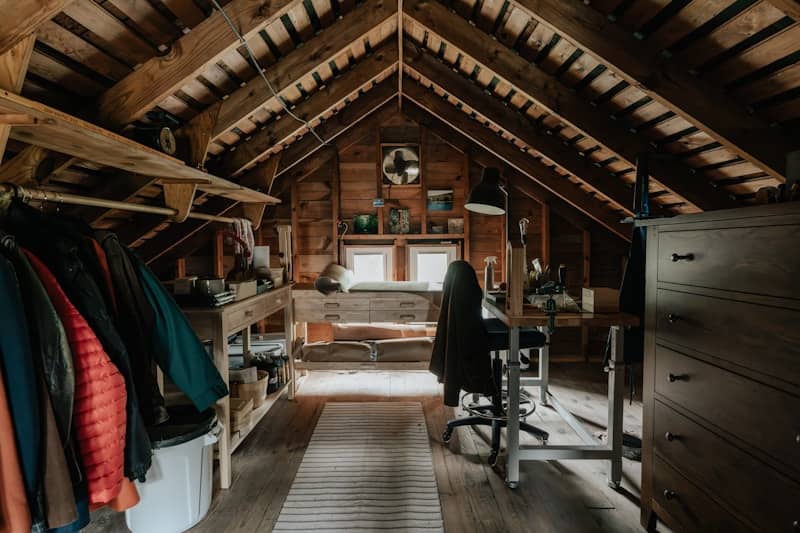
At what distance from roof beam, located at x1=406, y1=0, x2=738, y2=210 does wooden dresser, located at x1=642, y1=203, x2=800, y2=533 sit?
1.18 meters

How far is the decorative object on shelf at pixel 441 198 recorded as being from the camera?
4602mm

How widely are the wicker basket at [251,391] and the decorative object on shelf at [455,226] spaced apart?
2.66m

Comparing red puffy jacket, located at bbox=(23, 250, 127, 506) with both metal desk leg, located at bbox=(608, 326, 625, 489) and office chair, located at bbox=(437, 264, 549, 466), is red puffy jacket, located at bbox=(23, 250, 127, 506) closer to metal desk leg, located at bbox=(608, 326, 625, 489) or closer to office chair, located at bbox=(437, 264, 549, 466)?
office chair, located at bbox=(437, 264, 549, 466)

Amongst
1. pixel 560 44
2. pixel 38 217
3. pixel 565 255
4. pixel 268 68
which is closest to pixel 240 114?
pixel 268 68

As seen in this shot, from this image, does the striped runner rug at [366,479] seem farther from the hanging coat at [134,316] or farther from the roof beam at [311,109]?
the roof beam at [311,109]

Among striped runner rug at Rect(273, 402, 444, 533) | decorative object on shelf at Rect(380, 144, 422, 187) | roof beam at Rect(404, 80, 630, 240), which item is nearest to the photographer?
striped runner rug at Rect(273, 402, 444, 533)

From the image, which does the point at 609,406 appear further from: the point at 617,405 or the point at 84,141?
the point at 84,141

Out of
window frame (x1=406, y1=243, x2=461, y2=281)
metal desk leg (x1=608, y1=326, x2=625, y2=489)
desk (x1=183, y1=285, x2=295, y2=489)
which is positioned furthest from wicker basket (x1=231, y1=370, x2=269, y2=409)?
window frame (x1=406, y1=243, x2=461, y2=281)

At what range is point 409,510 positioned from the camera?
6.45ft

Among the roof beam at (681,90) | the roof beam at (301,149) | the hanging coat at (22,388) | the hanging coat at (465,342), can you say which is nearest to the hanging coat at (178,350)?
the hanging coat at (22,388)

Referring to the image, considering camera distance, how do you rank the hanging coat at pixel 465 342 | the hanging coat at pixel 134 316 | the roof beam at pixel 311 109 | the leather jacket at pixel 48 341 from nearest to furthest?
1. the leather jacket at pixel 48 341
2. the hanging coat at pixel 134 316
3. the hanging coat at pixel 465 342
4. the roof beam at pixel 311 109

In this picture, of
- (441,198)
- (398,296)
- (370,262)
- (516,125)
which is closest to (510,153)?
(516,125)

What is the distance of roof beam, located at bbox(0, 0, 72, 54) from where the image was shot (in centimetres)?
114

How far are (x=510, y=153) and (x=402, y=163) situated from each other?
1.22 m
